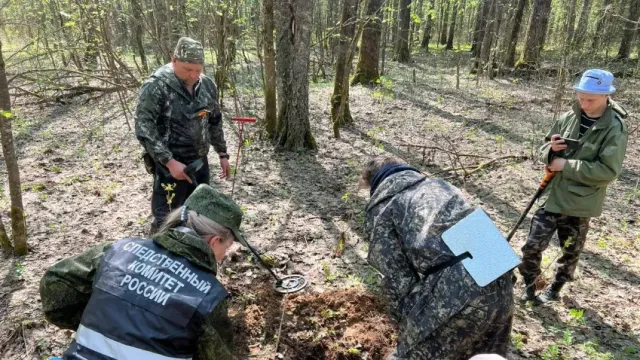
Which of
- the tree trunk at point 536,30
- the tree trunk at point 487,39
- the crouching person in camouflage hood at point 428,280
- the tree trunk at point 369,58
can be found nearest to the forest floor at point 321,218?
the crouching person in camouflage hood at point 428,280

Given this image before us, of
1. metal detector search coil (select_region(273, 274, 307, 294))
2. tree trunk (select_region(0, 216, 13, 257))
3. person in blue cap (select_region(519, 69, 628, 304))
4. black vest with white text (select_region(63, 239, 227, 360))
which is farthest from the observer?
tree trunk (select_region(0, 216, 13, 257))

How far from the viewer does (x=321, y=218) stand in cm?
537

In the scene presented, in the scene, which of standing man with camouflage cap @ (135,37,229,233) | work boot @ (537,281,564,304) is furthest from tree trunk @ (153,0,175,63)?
work boot @ (537,281,564,304)

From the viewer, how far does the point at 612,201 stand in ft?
19.0

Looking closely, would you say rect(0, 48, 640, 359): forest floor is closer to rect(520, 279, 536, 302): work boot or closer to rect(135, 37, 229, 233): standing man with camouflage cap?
rect(520, 279, 536, 302): work boot

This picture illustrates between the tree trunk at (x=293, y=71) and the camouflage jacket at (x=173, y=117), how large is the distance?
3276 mm

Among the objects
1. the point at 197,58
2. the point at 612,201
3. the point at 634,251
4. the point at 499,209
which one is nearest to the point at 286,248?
the point at 197,58

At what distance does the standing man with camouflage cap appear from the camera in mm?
3516

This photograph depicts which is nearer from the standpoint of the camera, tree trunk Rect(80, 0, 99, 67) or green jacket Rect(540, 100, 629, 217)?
green jacket Rect(540, 100, 629, 217)

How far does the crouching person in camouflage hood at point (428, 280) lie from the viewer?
2232mm

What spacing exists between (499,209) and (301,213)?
2688 millimetres

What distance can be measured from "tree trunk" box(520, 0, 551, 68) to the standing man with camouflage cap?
11.8 meters

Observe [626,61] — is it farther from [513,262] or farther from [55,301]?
[55,301]

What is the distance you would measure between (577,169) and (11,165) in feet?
16.2
